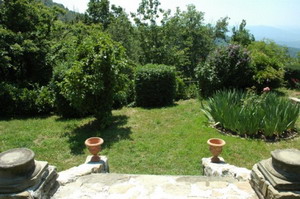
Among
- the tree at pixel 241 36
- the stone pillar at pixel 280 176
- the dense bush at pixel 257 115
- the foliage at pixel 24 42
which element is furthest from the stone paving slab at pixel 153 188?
the tree at pixel 241 36

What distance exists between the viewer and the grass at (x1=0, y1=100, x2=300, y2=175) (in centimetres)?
509

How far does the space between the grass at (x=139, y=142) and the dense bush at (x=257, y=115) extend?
329mm

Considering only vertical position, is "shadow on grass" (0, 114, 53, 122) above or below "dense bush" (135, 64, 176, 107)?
below

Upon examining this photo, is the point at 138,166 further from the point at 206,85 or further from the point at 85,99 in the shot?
the point at 206,85

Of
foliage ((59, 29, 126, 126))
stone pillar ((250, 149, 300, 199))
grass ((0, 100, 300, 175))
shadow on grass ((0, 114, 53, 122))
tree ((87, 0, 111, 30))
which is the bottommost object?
grass ((0, 100, 300, 175))

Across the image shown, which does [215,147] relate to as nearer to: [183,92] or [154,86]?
[154,86]

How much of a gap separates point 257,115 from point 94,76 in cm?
407

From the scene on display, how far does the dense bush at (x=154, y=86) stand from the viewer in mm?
9266

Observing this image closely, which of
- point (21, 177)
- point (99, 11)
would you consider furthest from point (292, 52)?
point (21, 177)

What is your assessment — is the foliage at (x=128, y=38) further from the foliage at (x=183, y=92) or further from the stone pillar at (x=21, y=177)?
the stone pillar at (x=21, y=177)

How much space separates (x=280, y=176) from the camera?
281 cm

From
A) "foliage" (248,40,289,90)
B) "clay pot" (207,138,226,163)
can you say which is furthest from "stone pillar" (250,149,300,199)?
"foliage" (248,40,289,90)

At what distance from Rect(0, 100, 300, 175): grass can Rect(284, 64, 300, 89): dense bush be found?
5971 millimetres

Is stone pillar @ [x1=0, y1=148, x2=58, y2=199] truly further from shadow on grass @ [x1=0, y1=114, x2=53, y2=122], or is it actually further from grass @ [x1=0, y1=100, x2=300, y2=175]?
shadow on grass @ [x1=0, y1=114, x2=53, y2=122]
